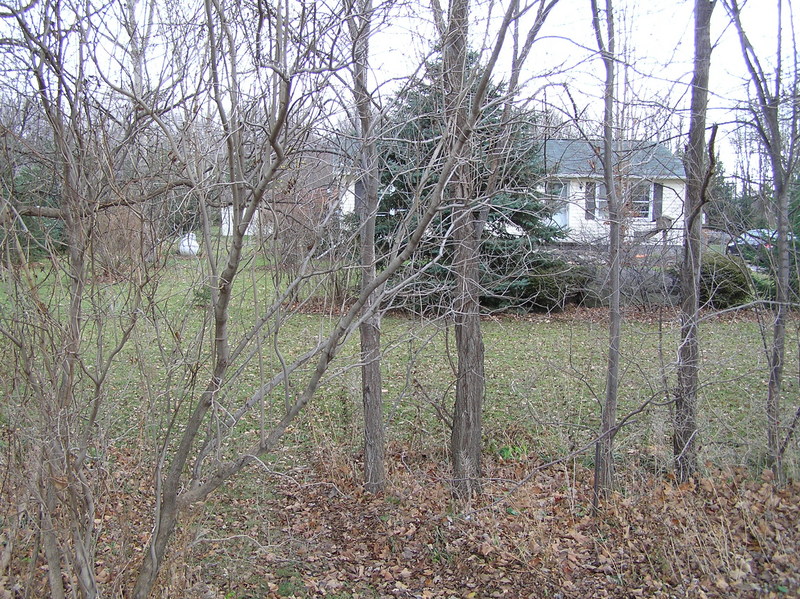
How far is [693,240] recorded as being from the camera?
18.9 ft

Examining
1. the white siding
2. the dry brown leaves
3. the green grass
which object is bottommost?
the dry brown leaves

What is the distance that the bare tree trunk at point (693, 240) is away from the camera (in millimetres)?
5707

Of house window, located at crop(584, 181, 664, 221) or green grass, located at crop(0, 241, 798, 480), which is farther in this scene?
house window, located at crop(584, 181, 664, 221)

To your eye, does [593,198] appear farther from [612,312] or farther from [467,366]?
[467,366]

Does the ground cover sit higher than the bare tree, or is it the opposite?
the bare tree

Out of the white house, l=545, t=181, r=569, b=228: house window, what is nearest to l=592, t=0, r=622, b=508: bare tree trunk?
the white house

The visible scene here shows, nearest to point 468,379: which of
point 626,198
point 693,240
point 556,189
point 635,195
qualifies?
point 556,189

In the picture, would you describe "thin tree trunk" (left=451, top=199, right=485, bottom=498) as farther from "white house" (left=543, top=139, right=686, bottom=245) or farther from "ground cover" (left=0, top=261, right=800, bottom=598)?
"white house" (left=543, top=139, right=686, bottom=245)

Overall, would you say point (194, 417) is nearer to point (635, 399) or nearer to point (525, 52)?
point (525, 52)

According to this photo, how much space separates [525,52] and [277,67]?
228cm

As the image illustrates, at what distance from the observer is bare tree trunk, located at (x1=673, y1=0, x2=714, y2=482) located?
5707 mm

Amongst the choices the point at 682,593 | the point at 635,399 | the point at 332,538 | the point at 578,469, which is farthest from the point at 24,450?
the point at 635,399

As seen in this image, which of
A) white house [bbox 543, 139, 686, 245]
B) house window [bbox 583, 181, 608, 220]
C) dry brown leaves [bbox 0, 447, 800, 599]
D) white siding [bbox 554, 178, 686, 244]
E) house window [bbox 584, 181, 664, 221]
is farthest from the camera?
house window [bbox 584, 181, 664, 221]

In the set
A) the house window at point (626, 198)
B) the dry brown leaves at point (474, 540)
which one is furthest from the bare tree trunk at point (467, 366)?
the house window at point (626, 198)
